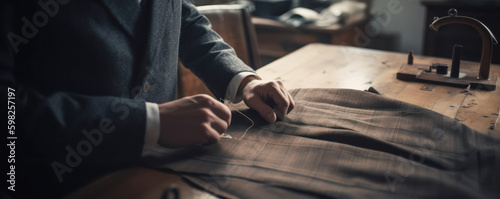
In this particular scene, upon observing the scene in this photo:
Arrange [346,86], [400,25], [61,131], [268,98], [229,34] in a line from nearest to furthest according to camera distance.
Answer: [61,131]
[268,98]
[346,86]
[229,34]
[400,25]

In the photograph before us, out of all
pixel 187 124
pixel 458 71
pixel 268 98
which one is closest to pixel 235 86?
pixel 268 98

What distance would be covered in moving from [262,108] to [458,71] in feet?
2.57

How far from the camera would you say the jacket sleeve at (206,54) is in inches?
42.7

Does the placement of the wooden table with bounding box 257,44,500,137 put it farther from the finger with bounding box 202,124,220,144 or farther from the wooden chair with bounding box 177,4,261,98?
the finger with bounding box 202,124,220,144

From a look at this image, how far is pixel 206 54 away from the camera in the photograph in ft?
3.73

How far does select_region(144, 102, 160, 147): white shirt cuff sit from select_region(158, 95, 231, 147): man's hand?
12 mm

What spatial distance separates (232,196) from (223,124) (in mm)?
181

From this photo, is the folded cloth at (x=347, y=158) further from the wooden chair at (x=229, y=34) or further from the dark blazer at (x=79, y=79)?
the wooden chair at (x=229, y=34)

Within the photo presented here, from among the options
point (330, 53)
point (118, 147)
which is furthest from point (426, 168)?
point (330, 53)

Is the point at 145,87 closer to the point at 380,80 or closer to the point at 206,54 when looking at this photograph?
the point at 206,54

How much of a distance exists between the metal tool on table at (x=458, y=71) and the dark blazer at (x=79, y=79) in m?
0.83

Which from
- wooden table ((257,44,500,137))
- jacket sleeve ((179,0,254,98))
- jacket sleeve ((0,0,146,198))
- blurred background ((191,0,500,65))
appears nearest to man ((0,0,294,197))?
jacket sleeve ((0,0,146,198))

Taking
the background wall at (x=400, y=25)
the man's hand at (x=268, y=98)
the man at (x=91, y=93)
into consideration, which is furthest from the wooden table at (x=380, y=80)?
the background wall at (x=400, y=25)

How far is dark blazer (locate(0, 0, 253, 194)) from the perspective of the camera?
24.7 inches
